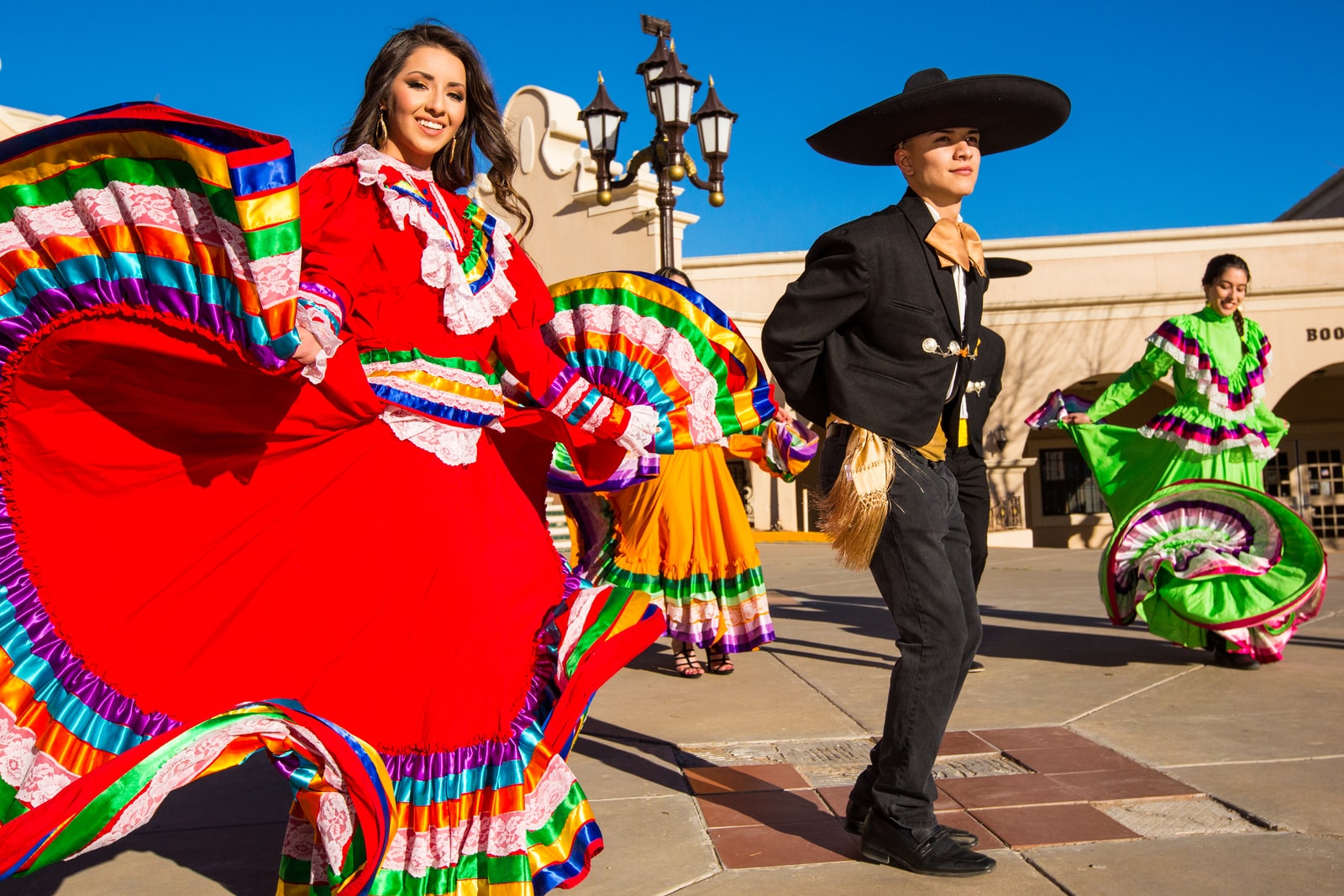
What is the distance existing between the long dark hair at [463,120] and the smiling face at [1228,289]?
12.1ft

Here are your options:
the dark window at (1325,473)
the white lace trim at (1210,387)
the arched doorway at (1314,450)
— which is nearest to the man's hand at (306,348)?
the white lace trim at (1210,387)

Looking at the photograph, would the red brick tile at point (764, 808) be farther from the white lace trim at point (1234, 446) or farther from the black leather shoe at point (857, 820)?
the white lace trim at point (1234, 446)

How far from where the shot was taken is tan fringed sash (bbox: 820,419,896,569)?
2.76 metres

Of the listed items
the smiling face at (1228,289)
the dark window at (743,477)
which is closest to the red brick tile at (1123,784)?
the smiling face at (1228,289)

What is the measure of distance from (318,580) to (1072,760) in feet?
8.04

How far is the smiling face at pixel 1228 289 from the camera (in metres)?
5.54

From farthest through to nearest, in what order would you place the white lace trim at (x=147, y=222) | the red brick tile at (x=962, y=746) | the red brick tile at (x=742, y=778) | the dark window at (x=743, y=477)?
the dark window at (x=743, y=477)
the red brick tile at (x=962, y=746)
the red brick tile at (x=742, y=778)
the white lace trim at (x=147, y=222)

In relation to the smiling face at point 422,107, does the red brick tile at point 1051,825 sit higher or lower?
lower

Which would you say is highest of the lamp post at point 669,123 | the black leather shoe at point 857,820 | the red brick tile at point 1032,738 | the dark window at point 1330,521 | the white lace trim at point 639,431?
the lamp post at point 669,123

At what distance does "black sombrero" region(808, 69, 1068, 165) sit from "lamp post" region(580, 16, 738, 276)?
5626mm

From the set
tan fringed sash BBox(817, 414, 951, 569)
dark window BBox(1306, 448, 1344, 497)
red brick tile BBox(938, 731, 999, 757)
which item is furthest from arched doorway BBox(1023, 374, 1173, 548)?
tan fringed sash BBox(817, 414, 951, 569)

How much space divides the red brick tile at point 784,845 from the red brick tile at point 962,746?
2.75 ft

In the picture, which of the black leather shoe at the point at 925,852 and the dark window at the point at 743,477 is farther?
the dark window at the point at 743,477

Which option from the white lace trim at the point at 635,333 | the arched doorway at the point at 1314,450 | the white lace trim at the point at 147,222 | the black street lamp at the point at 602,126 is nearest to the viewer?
the white lace trim at the point at 147,222
